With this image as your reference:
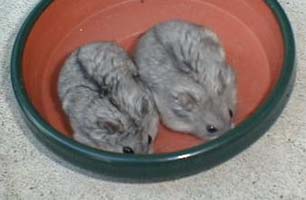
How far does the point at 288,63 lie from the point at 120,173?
557 millimetres

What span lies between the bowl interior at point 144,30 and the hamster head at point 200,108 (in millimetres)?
66

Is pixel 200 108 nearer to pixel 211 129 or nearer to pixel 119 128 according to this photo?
pixel 211 129

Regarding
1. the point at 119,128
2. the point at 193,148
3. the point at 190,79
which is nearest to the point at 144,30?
the point at 190,79

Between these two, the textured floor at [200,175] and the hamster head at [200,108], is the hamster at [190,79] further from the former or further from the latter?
the textured floor at [200,175]

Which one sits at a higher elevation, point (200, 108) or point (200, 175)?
point (200, 108)

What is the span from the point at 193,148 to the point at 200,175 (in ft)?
0.81

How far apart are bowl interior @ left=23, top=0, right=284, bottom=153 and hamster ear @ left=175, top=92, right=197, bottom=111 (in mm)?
121

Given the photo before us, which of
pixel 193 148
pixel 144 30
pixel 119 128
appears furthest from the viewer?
pixel 144 30

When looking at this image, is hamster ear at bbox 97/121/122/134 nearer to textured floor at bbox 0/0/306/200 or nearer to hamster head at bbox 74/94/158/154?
hamster head at bbox 74/94/158/154

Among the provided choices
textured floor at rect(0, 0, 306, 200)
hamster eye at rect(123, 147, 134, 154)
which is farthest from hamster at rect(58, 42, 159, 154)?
textured floor at rect(0, 0, 306, 200)

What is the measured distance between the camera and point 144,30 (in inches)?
92.0

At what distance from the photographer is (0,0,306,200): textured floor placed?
1962 millimetres

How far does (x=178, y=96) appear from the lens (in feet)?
6.50

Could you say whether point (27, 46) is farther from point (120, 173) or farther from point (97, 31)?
point (120, 173)
